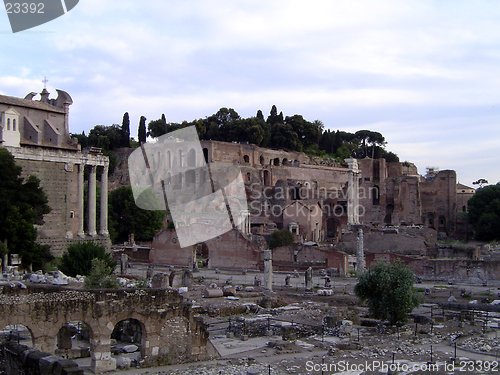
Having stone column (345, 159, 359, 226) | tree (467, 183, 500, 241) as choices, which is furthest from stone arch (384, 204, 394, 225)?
stone column (345, 159, 359, 226)

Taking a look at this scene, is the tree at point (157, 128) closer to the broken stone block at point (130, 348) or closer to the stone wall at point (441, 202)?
the stone wall at point (441, 202)

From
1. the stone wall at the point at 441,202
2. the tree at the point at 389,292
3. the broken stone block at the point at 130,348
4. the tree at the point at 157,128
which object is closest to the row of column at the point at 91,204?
the broken stone block at the point at 130,348

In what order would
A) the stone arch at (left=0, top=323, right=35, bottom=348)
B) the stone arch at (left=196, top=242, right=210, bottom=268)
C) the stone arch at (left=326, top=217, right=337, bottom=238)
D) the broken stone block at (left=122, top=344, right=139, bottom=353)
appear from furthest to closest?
the stone arch at (left=326, top=217, right=337, bottom=238) < the stone arch at (left=196, top=242, right=210, bottom=268) < the broken stone block at (left=122, top=344, right=139, bottom=353) < the stone arch at (left=0, top=323, right=35, bottom=348)

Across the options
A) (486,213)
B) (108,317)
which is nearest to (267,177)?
(486,213)

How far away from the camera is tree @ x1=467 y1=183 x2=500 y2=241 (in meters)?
53.5

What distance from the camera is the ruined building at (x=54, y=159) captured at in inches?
1292

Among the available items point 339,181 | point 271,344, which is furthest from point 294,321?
point 339,181

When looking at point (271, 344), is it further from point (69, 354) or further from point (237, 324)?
point (69, 354)

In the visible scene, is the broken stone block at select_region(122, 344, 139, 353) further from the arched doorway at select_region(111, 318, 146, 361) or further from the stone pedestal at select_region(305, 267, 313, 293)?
the stone pedestal at select_region(305, 267, 313, 293)

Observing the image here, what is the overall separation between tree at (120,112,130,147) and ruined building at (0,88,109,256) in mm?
37741

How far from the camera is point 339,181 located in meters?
79.0

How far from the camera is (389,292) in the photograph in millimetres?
18391

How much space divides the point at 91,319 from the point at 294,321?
7.67 m

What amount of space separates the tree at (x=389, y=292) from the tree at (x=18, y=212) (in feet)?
55.4
